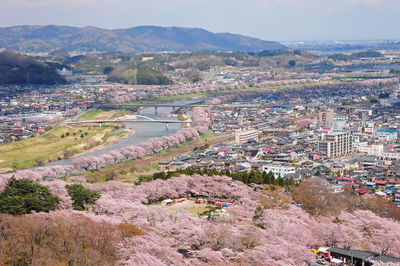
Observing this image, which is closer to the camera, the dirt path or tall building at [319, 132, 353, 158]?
the dirt path

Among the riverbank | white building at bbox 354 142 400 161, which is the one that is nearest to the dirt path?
the riverbank

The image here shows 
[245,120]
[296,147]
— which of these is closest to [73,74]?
[245,120]

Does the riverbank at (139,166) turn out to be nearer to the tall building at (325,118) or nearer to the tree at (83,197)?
the tree at (83,197)

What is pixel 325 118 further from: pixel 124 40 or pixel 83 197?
pixel 124 40

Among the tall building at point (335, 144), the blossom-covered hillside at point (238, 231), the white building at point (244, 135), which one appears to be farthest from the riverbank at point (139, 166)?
the tall building at point (335, 144)

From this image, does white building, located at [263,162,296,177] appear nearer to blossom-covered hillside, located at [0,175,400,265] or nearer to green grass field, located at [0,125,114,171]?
blossom-covered hillside, located at [0,175,400,265]
